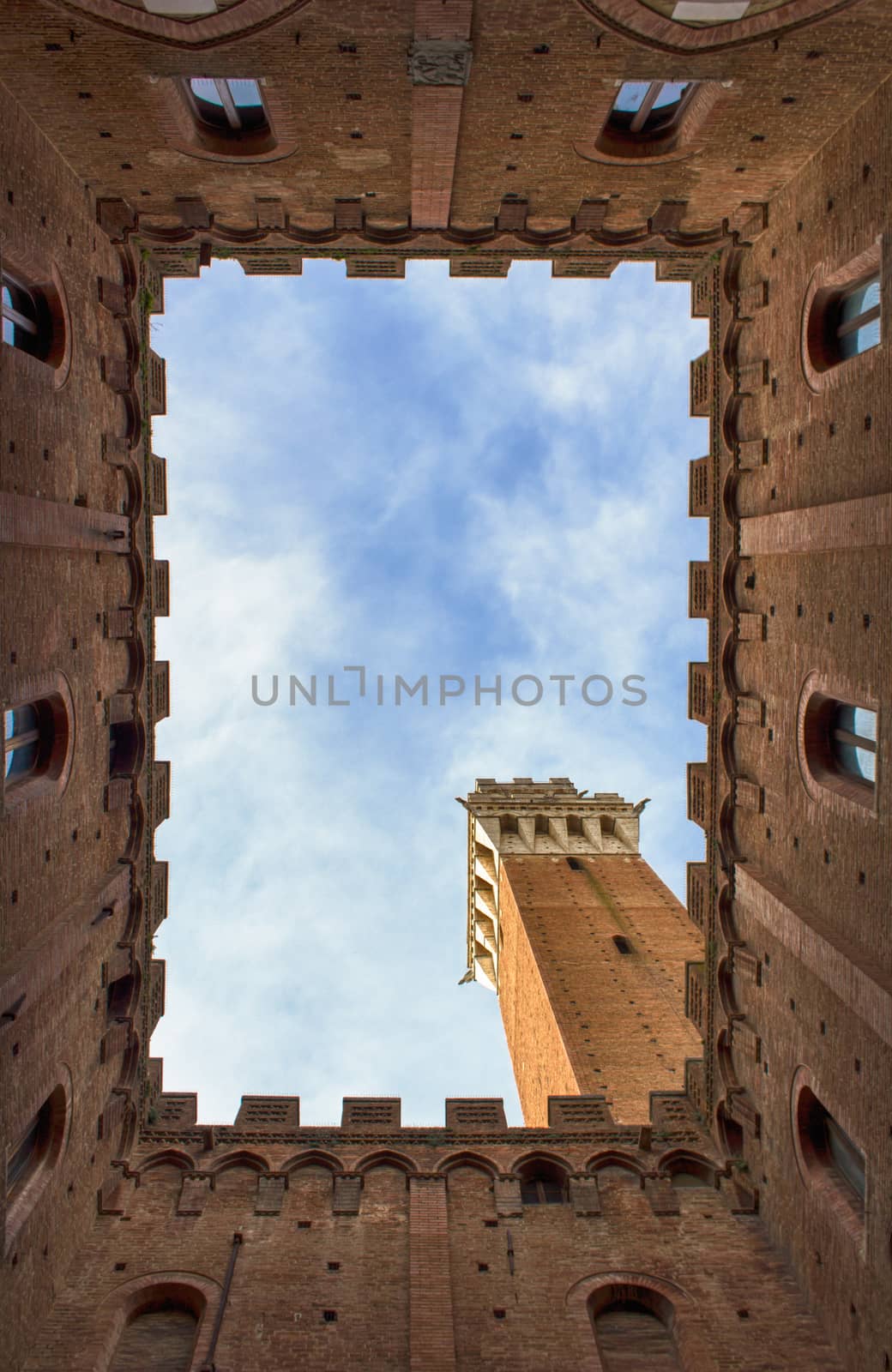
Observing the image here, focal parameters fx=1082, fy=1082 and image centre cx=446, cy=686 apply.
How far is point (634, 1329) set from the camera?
14875 mm

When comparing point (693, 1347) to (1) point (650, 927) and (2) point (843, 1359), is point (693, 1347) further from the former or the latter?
(1) point (650, 927)

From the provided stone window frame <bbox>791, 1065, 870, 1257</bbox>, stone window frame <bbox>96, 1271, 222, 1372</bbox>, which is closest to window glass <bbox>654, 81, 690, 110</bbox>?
stone window frame <bbox>791, 1065, 870, 1257</bbox>

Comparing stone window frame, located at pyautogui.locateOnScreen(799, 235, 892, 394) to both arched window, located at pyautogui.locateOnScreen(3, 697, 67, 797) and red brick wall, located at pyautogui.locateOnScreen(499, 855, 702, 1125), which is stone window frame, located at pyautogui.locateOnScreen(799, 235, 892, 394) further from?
red brick wall, located at pyautogui.locateOnScreen(499, 855, 702, 1125)

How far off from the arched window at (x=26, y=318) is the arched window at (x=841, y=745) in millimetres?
12501

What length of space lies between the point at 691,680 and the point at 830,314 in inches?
293

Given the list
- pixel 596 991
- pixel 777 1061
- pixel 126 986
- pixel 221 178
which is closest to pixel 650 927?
pixel 596 991

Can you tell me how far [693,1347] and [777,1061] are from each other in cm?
446

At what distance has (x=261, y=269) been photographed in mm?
20438

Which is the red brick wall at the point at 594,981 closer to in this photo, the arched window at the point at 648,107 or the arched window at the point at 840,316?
the arched window at the point at 840,316

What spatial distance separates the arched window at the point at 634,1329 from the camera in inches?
562

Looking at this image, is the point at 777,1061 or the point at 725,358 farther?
the point at 725,358

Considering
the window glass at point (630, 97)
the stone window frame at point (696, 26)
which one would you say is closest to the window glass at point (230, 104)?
the stone window frame at point (696, 26)

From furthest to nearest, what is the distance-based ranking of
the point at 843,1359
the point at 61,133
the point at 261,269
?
the point at 261,269
the point at 61,133
the point at 843,1359

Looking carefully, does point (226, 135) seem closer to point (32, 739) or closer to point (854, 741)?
point (32, 739)
